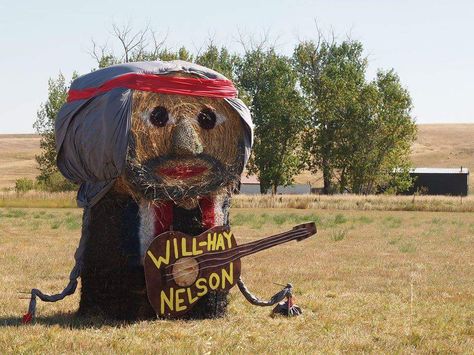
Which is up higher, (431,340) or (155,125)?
(155,125)

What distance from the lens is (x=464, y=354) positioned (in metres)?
8.14

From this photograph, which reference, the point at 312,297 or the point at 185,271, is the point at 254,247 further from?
the point at 312,297

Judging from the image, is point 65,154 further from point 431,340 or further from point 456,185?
point 456,185

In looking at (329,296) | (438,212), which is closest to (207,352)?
(329,296)

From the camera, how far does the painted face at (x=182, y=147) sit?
29.3ft

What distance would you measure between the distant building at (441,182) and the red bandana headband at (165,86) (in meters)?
56.1

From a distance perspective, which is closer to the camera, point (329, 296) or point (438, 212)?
point (329, 296)

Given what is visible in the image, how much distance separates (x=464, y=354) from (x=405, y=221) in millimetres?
22237

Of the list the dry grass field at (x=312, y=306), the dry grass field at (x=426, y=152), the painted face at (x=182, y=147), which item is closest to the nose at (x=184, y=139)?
the painted face at (x=182, y=147)

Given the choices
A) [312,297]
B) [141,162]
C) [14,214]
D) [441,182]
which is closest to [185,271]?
[141,162]

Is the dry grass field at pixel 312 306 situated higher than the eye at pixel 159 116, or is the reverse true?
the eye at pixel 159 116

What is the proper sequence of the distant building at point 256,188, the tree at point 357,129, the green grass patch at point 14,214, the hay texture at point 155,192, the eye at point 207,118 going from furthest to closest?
1. the distant building at point 256,188
2. the tree at point 357,129
3. the green grass patch at point 14,214
4. the eye at point 207,118
5. the hay texture at point 155,192

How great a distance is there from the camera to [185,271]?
9227 millimetres

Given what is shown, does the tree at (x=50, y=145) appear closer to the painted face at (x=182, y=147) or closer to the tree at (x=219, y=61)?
the tree at (x=219, y=61)
